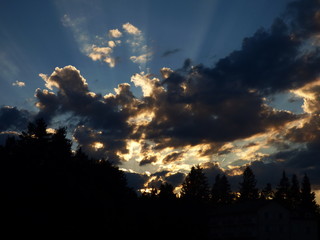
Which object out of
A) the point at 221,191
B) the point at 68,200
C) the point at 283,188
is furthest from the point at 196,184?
the point at 68,200

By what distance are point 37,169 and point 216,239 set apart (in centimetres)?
4513

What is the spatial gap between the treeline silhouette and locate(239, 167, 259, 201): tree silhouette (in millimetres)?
40606

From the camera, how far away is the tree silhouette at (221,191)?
407 ft

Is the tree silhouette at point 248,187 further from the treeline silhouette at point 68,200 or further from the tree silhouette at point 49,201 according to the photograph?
the tree silhouette at point 49,201

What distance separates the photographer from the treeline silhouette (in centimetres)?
3934

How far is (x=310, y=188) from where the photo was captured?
416 feet

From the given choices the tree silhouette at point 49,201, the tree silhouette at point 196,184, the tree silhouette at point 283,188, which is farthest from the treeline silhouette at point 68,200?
the tree silhouette at point 283,188

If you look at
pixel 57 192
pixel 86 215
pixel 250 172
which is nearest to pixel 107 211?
pixel 86 215

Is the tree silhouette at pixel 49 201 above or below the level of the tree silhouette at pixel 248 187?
below

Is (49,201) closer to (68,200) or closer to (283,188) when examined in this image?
(68,200)

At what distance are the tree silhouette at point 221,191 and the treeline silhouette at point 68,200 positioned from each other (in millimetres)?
39863

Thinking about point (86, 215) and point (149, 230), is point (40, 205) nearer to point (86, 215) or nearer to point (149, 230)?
point (86, 215)

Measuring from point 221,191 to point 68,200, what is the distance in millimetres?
90869

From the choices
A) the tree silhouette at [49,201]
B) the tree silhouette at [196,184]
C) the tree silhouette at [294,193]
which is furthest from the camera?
the tree silhouette at [294,193]
